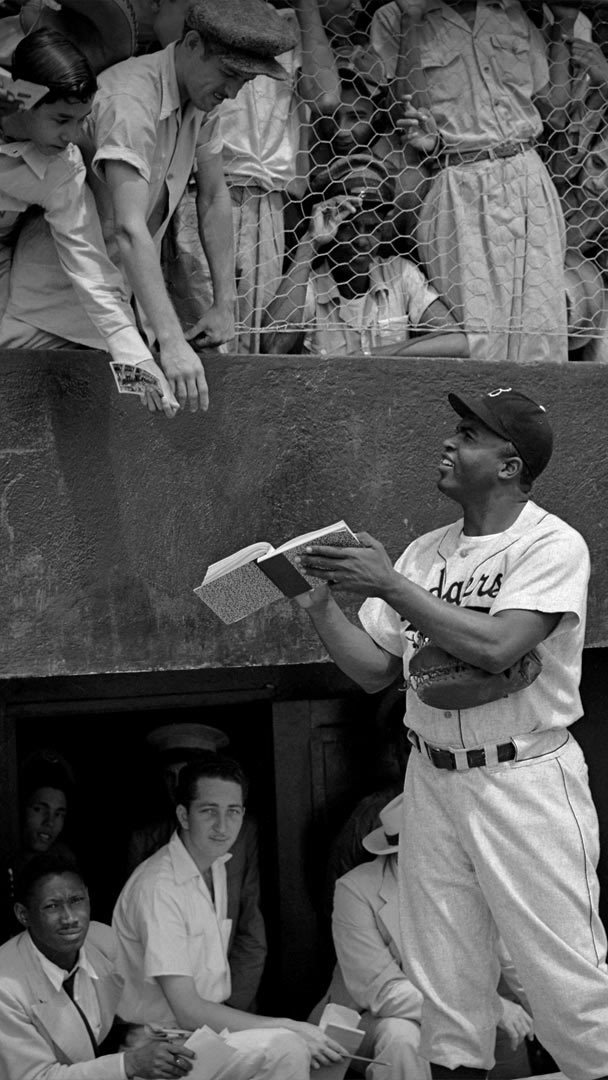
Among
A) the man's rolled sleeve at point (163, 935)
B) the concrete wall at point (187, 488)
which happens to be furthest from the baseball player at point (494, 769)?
the man's rolled sleeve at point (163, 935)

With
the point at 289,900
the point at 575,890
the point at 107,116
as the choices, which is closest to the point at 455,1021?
the point at 575,890

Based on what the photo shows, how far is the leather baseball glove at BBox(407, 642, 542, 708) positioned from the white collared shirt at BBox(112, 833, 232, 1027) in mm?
2218

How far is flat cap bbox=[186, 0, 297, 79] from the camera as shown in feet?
13.7

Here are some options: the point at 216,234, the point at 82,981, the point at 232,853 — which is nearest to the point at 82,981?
the point at 82,981

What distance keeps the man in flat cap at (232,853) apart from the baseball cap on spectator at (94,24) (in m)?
2.75

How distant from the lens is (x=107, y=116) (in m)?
4.26

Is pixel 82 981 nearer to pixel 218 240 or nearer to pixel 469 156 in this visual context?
pixel 218 240

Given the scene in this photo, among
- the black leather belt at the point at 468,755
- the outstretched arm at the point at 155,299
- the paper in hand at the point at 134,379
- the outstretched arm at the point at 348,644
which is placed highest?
the outstretched arm at the point at 155,299

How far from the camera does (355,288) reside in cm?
542

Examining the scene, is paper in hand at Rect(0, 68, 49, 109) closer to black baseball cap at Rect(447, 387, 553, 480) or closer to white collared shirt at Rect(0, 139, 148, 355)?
white collared shirt at Rect(0, 139, 148, 355)

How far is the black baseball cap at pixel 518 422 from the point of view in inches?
149

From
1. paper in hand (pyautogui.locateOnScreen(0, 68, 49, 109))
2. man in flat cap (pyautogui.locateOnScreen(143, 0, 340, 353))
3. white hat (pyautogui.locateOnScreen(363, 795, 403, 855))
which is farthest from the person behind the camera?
white hat (pyautogui.locateOnScreen(363, 795, 403, 855))

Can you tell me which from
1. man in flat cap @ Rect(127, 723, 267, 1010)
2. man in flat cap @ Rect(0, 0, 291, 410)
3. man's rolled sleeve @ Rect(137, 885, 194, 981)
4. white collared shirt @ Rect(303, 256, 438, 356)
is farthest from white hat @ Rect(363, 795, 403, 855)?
man in flat cap @ Rect(0, 0, 291, 410)

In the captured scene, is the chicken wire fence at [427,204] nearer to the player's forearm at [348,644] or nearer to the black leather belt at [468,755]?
the player's forearm at [348,644]
